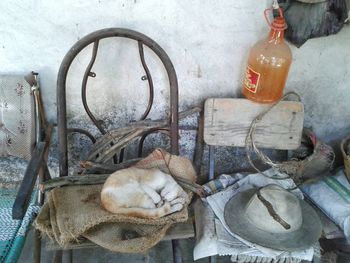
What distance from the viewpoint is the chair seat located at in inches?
55.8

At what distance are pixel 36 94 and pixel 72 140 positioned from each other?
1.08 ft

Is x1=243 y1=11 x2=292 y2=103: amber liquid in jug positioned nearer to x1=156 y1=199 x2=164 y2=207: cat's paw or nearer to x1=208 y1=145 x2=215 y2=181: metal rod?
x1=208 y1=145 x2=215 y2=181: metal rod

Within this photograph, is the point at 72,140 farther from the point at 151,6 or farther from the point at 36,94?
the point at 151,6

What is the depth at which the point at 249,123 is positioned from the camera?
1753 millimetres

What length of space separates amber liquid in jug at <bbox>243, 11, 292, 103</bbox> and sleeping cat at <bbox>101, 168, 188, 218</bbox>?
522 millimetres

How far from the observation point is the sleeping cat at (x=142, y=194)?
141cm

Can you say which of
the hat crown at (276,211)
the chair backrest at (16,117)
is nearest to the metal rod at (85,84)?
the chair backrest at (16,117)

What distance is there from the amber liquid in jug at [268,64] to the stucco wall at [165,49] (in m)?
0.11

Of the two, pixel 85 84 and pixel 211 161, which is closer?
pixel 85 84

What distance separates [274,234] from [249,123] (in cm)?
49

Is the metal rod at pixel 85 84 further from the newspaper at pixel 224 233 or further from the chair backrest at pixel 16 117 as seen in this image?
the newspaper at pixel 224 233

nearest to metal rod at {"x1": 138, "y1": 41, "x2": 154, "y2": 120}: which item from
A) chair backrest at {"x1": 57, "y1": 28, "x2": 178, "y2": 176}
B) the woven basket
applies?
chair backrest at {"x1": 57, "y1": 28, "x2": 178, "y2": 176}

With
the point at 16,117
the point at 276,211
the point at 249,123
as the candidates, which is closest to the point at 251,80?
the point at 249,123

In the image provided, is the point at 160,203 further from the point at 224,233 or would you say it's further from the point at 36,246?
the point at 36,246
